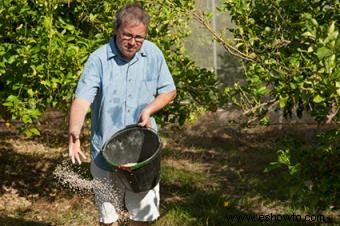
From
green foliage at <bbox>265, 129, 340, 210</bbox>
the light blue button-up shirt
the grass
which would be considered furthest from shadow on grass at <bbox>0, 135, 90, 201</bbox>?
green foliage at <bbox>265, 129, 340, 210</bbox>

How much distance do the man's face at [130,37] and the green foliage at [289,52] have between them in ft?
2.40

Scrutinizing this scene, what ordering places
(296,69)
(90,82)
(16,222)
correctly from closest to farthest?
(296,69) < (90,82) < (16,222)

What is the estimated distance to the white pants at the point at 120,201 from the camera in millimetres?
3553

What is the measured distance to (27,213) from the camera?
546 cm

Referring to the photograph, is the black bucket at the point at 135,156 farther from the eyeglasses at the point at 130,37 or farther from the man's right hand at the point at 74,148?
the eyeglasses at the point at 130,37

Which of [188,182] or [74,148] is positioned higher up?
[74,148]

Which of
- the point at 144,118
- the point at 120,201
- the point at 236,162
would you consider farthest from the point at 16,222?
the point at 236,162

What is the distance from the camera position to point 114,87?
341cm

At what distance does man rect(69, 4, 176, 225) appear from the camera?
3318 millimetres

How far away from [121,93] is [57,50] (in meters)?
1.32

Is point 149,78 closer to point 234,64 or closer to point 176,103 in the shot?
point 176,103

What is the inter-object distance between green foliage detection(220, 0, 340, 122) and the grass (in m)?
0.60

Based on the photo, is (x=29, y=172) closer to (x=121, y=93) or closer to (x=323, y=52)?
(x=121, y=93)

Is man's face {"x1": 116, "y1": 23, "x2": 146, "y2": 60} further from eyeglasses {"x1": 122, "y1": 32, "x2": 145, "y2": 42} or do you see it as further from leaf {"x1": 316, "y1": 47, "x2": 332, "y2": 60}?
leaf {"x1": 316, "y1": 47, "x2": 332, "y2": 60}
